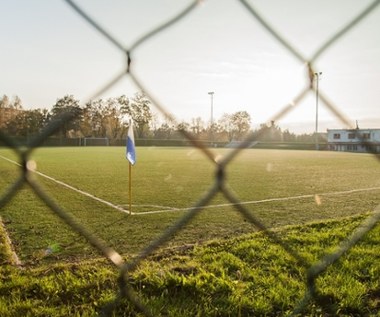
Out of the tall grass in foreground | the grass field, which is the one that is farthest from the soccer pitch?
the tall grass in foreground

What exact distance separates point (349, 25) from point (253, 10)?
24 centimetres

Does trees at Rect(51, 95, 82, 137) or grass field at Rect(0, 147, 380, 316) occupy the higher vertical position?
trees at Rect(51, 95, 82, 137)

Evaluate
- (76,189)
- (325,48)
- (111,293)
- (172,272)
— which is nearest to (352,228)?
(172,272)

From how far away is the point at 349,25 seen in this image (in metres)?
0.93

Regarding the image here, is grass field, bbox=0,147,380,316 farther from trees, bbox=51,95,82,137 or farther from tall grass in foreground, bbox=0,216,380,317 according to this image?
trees, bbox=51,95,82,137

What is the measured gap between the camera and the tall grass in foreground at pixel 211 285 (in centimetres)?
199

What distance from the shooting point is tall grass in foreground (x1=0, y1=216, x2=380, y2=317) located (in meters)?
1.99

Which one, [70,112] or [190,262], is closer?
[70,112]

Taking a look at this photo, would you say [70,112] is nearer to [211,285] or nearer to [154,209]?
[211,285]

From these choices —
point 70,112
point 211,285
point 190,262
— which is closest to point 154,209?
point 190,262

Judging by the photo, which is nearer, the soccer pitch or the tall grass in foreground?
the tall grass in foreground

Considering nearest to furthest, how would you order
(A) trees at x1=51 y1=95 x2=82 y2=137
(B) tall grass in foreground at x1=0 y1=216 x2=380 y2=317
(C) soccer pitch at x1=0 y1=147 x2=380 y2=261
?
1. (A) trees at x1=51 y1=95 x2=82 y2=137
2. (B) tall grass in foreground at x1=0 y1=216 x2=380 y2=317
3. (C) soccer pitch at x1=0 y1=147 x2=380 y2=261

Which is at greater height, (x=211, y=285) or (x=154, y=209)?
(x=211, y=285)

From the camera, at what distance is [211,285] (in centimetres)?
228
